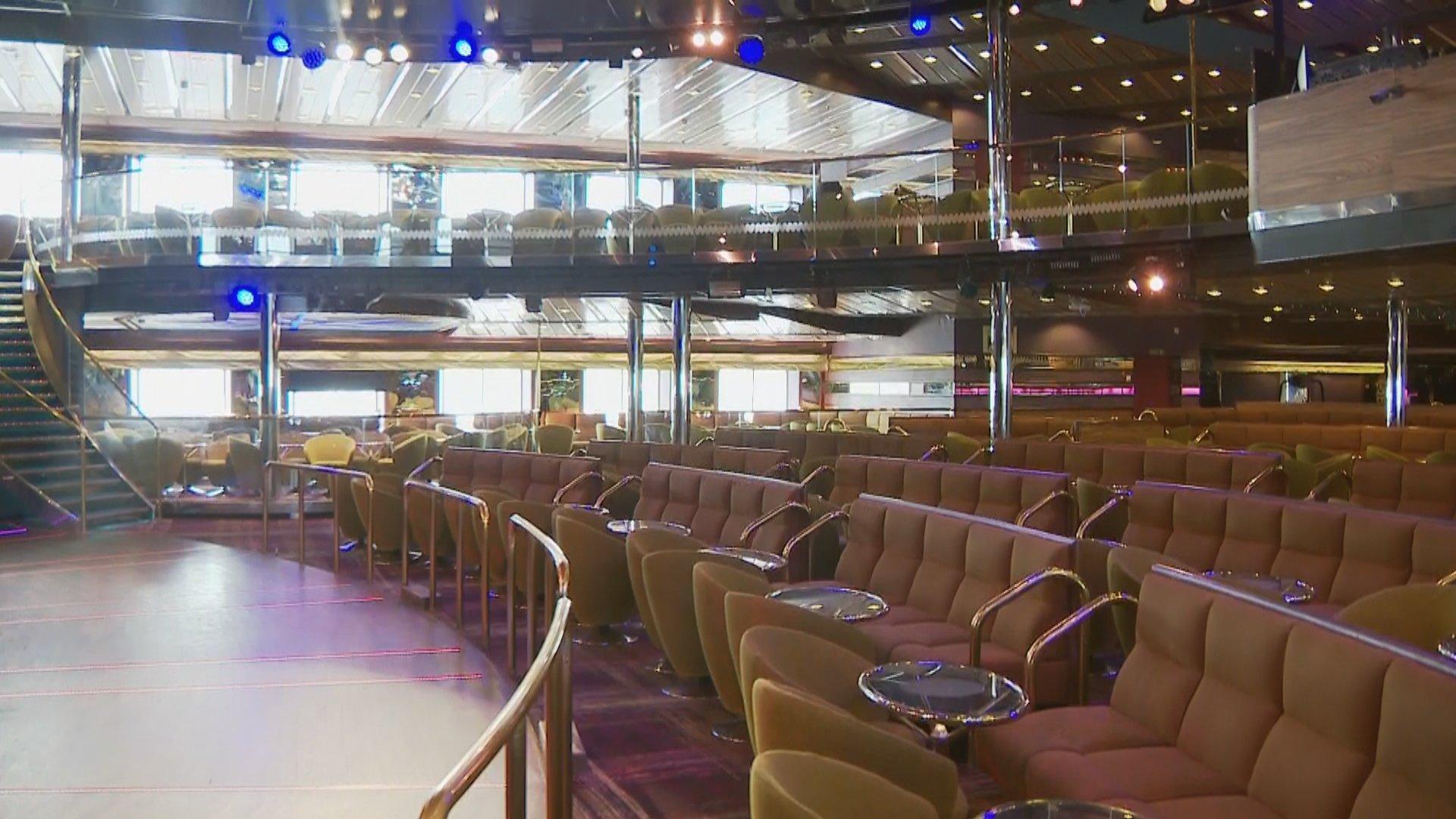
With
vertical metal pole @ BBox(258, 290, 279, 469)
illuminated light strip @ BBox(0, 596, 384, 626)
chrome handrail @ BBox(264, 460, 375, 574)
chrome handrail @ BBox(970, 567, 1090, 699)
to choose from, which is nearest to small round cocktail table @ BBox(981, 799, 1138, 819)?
chrome handrail @ BBox(970, 567, 1090, 699)

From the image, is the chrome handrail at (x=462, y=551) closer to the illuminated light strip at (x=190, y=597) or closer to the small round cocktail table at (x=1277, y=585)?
the illuminated light strip at (x=190, y=597)

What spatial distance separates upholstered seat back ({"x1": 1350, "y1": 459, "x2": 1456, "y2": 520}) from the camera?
679 centimetres

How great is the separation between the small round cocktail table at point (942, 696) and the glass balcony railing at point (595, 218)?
8985mm

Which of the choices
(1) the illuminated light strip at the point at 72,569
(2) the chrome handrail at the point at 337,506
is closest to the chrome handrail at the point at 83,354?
(2) the chrome handrail at the point at 337,506

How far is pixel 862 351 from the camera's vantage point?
24.3 m

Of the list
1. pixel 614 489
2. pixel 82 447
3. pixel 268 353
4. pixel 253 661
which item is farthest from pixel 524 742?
pixel 268 353

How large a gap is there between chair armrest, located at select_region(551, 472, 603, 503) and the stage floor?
1.62 m

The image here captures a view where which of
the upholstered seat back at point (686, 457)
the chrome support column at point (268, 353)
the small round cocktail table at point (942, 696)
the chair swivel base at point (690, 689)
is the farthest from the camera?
the chrome support column at point (268, 353)

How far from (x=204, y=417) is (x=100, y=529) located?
1968mm

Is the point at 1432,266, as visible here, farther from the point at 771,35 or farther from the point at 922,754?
the point at 922,754

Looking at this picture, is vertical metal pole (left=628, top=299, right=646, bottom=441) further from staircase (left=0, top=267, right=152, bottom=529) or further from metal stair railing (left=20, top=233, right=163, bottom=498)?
staircase (left=0, top=267, right=152, bottom=529)

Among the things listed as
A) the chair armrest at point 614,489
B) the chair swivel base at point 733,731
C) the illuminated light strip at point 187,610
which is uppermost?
the chair armrest at point 614,489

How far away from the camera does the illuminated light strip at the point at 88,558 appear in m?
8.97

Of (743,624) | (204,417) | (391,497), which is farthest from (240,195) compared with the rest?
(743,624)
